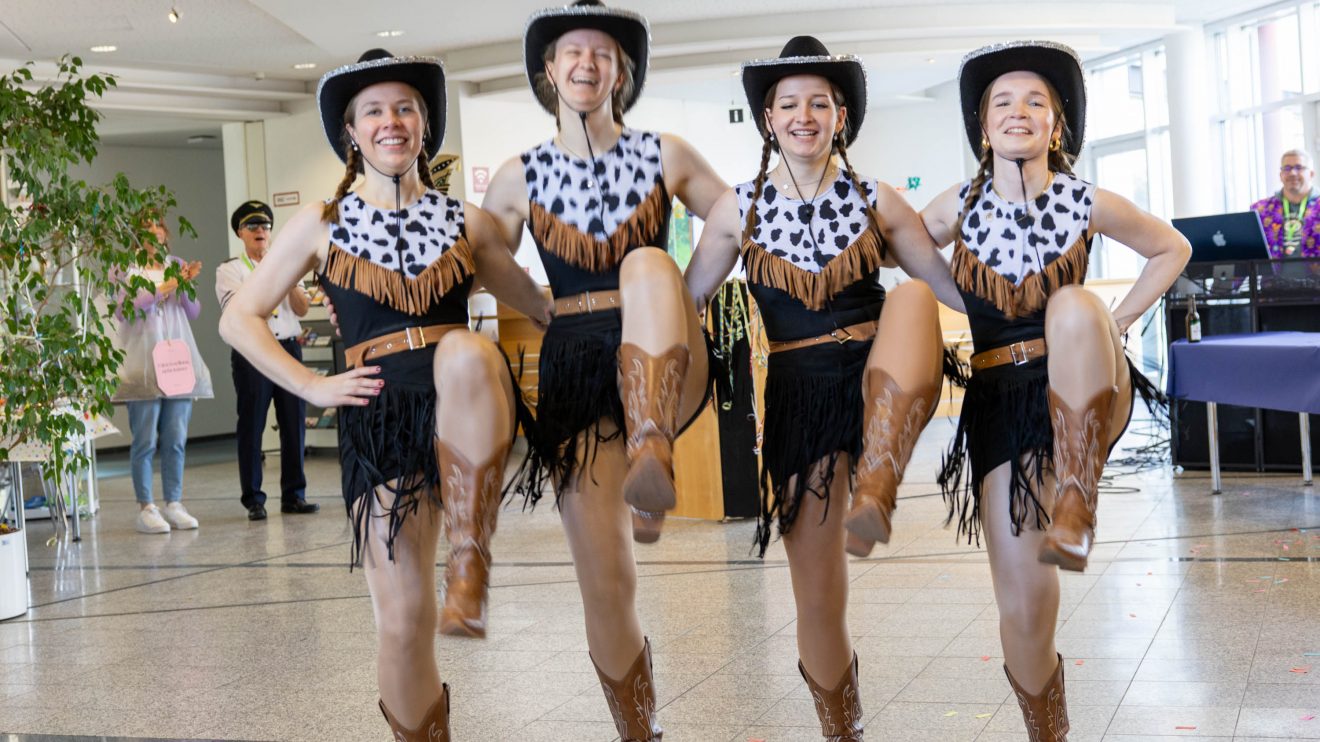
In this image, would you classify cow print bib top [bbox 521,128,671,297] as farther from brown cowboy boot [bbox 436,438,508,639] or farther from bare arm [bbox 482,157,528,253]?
brown cowboy boot [bbox 436,438,508,639]

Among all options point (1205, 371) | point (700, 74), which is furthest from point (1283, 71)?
point (1205, 371)

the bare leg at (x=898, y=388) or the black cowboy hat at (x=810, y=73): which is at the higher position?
the black cowboy hat at (x=810, y=73)

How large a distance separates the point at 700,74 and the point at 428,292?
10.1 metres

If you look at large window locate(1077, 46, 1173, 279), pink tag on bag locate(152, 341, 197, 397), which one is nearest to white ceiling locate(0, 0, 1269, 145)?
large window locate(1077, 46, 1173, 279)

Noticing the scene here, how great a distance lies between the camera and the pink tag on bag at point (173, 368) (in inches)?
300

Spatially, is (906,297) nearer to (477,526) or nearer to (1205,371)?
(477,526)

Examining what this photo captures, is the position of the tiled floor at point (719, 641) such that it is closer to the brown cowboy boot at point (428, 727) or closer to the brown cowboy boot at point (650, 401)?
the brown cowboy boot at point (428, 727)

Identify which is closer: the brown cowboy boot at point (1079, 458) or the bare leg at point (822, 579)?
the brown cowboy boot at point (1079, 458)

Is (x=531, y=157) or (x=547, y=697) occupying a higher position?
(x=531, y=157)

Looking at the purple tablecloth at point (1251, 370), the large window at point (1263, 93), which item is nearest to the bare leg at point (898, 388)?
the purple tablecloth at point (1251, 370)

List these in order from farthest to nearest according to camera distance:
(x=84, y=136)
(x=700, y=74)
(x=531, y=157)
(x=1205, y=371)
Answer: (x=700, y=74), (x=1205, y=371), (x=84, y=136), (x=531, y=157)

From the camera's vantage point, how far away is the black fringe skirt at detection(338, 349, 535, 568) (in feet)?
9.18

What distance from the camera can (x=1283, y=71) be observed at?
40.7ft

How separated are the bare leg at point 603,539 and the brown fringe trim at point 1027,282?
84cm
